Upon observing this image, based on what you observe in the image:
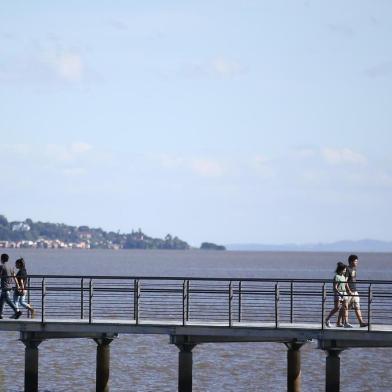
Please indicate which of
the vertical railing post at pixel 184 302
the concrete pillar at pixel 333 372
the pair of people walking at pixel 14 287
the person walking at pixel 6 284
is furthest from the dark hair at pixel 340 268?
the person walking at pixel 6 284

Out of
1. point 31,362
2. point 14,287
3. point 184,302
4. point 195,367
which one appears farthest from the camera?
point 195,367

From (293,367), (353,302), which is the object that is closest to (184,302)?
(293,367)

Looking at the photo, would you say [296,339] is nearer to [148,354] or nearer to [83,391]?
[83,391]

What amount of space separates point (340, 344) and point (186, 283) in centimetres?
448

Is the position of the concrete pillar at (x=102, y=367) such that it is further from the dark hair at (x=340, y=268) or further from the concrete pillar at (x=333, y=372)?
the dark hair at (x=340, y=268)

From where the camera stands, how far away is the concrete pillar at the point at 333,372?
1277 inches

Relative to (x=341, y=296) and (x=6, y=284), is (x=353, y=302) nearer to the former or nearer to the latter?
(x=341, y=296)

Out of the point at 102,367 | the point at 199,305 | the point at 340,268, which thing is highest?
the point at 340,268

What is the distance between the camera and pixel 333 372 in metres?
32.6

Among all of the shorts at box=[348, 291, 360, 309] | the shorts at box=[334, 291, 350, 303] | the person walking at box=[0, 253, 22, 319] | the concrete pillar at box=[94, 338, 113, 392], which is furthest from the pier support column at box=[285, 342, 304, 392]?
the person walking at box=[0, 253, 22, 319]

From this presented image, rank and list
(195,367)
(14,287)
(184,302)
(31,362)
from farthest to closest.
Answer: (195,367) < (14,287) < (31,362) < (184,302)

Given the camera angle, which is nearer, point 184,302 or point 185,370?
point 185,370

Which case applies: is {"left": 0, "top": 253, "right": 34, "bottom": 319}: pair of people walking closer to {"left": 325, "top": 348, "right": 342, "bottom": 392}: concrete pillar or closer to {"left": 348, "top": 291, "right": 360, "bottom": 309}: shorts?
{"left": 325, "top": 348, "right": 342, "bottom": 392}: concrete pillar

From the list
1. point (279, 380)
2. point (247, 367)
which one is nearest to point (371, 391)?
point (279, 380)
